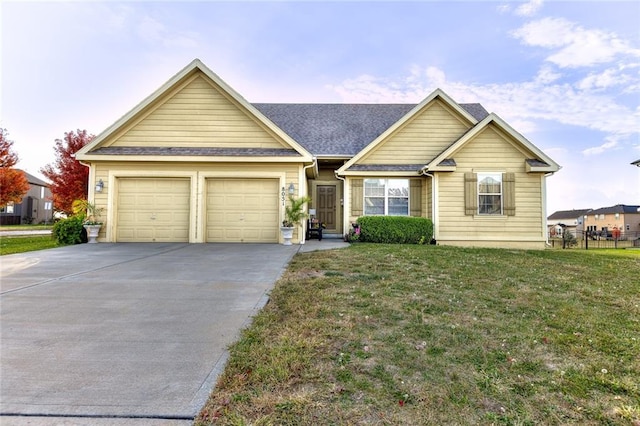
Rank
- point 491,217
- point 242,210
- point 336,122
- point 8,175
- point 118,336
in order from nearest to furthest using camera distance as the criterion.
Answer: point 118,336 < point 242,210 < point 491,217 < point 336,122 < point 8,175

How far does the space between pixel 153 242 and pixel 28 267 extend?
4541 millimetres

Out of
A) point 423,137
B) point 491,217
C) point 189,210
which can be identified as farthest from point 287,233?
point 491,217

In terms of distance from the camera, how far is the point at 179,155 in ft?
35.7

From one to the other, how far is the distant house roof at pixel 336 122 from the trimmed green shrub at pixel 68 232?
29.9 ft

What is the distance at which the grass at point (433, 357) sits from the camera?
1.97 meters

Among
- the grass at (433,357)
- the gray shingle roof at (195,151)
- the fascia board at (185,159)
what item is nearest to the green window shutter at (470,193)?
the fascia board at (185,159)

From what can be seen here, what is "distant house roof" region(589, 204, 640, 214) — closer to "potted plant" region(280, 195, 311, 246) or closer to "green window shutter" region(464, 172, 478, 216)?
"green window shutter" region(464, 172, 478, 216)

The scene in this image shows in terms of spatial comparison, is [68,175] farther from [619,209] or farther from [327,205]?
[619,209]

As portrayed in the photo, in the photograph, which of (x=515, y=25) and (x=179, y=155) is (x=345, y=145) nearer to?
(x=179, y=155)

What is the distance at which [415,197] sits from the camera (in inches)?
503

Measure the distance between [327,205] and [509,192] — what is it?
7.46 meters

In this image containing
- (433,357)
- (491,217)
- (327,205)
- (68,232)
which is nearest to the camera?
(433,357)

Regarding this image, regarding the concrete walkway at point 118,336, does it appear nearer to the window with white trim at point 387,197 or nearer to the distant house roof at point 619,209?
the window with white trim at point 387,197

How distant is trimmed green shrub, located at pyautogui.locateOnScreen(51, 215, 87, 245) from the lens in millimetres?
10711
